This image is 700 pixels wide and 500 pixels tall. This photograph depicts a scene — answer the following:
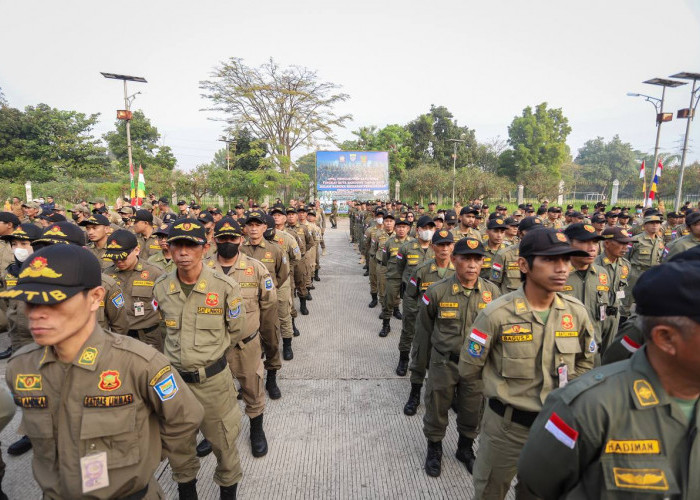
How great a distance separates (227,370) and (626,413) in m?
2.58

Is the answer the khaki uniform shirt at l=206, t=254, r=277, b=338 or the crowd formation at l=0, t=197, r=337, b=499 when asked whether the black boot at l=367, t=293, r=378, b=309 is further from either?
the khaki uniform shirt at l=206, t=254, r=277, b=338

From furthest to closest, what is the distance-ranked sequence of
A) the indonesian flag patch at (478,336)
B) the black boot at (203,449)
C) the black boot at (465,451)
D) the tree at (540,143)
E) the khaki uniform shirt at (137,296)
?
1. the tree at (540,143)
2. the khaki uniform shirt at (137,296)
3. the black boot at (203,449)
4. the black boot at (465,451)
5. the indonesian flag patch at (478,336)

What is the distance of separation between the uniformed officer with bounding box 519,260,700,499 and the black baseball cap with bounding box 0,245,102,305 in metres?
1.96

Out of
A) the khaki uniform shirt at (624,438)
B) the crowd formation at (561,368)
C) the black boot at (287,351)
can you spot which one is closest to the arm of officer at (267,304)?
the black boot at (287,351)

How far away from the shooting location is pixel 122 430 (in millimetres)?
1713

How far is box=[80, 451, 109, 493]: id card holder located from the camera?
5.41ft

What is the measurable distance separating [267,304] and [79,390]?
89.8 inches

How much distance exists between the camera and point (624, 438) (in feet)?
4.07

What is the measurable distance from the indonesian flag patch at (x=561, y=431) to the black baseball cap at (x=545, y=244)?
1089 millimetres

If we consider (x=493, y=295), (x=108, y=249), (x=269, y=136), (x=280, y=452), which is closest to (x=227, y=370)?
(x=280, y=452)

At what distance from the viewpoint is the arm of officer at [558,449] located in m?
1.29

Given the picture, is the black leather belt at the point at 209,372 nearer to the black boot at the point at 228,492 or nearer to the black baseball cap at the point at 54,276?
the black boot at the point at 228,492

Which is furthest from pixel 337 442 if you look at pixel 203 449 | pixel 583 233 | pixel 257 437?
pixel 583 233

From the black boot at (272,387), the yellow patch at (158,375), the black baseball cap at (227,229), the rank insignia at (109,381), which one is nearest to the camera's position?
the rank insignia at (109,381)
